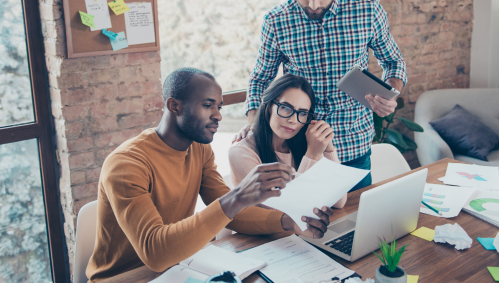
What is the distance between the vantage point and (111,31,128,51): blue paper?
2047mm

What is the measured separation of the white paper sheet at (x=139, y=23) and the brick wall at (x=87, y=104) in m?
0.08

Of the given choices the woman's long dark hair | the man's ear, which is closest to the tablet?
the woman's long dark hair

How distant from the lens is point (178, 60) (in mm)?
2703

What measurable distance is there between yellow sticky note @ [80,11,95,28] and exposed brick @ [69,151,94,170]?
617 mm

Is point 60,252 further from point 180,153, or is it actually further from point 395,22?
point 395,22

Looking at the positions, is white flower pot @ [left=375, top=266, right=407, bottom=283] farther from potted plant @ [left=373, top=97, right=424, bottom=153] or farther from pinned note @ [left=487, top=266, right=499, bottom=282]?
potted plant @ [left=373, top=97, right=424, bottom=153]

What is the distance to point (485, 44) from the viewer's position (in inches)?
151

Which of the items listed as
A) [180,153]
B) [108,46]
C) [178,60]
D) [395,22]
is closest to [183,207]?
[180,153]

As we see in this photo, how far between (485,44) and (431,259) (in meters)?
3.34

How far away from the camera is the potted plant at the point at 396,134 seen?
3.06 metres

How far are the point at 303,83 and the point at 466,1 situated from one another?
2.90 m

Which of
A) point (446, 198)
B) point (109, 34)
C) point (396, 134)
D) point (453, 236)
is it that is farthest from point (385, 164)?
point (109, 34)

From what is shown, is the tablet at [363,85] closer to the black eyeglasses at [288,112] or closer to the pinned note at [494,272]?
the black eyeglasses at [288,112]

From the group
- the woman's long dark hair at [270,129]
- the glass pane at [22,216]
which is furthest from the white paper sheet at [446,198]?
the glass pane at [22,216]
